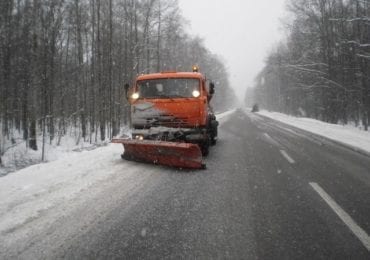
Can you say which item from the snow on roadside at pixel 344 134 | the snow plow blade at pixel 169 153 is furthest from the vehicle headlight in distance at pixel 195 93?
the snow on roadside at pixel 344 134

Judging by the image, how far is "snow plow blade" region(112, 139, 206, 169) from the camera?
7695 mm

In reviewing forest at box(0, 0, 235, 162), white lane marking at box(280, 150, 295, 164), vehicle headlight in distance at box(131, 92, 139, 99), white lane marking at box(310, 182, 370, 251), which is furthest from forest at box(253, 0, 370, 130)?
white lane marking at box(310, 182, 370, 251)

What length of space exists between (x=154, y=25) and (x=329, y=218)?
1079 inches

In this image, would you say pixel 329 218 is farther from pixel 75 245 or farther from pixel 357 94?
pixel 357 94

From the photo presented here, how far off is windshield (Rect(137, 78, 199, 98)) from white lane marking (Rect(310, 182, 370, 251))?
463cm

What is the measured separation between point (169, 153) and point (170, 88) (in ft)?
7.47

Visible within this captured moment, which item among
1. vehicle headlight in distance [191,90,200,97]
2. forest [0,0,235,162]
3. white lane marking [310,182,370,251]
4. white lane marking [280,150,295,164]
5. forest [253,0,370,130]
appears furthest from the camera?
forest [253,0,370,130]

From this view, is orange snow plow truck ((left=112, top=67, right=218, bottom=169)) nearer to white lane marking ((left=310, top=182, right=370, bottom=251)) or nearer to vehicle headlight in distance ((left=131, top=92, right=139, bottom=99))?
vehicle headlight in distance ((left=131, top=92, right=139, bottom=99))

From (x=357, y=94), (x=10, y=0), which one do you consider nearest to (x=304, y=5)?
(x=357, y=94)

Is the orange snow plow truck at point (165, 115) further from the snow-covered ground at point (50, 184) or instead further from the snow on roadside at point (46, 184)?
the snow on roadside at point (46, 184)

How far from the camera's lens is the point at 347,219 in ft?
14.9

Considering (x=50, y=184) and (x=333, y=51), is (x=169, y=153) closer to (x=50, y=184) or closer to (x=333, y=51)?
(x=50, y=184)

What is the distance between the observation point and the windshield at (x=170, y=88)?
939 centimetres

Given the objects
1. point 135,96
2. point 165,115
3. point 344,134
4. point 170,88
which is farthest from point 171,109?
point 344,134
